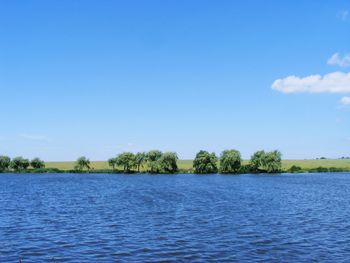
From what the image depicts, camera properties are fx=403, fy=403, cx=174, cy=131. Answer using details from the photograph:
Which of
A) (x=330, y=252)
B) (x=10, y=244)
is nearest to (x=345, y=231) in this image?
(x=330, y=252)

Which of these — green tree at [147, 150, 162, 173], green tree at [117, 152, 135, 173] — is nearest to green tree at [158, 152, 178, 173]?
green tree at [147, 150, 162, 173]

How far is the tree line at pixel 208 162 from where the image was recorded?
16862cm

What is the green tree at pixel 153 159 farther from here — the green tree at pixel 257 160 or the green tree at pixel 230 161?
the green tree at pixel 257 160

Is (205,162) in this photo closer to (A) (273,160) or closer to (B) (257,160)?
(B) (257,160)

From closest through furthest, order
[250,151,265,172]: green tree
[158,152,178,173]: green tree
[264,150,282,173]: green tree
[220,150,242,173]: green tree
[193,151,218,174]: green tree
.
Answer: [264,150,282,173]: green tree → [250,151,265,172]: green tree → [220,150,242,173]: green tree → [193,151,218,174]: green tree → [158,152,178,173]: green tree

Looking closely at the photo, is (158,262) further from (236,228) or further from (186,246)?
(236,228)

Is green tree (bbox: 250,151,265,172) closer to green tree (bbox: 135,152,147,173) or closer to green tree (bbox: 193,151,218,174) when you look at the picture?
green tree (bbox: 193,151,218,174)

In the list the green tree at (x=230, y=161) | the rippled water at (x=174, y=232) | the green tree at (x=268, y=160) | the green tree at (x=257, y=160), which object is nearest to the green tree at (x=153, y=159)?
the green tree at (x=230, y=161)

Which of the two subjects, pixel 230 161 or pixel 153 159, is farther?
pixel 153 159

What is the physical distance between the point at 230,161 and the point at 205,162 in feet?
39.6

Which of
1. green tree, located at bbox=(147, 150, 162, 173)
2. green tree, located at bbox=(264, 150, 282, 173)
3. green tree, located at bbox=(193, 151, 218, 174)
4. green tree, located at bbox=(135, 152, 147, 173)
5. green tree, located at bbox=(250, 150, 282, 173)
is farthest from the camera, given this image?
green tree, located at bbox=(135, 152, 147, 173)

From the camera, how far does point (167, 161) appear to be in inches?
7067

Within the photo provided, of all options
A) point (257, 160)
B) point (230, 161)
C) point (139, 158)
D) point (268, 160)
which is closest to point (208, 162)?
point (230, 161)

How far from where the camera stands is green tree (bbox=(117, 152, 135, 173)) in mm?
191250
